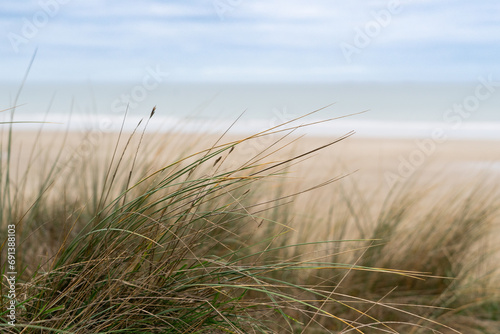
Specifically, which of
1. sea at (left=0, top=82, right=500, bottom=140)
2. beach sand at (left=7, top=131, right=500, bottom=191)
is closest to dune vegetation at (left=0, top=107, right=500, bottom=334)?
beach sand at (left=7, top=131, right=500, bottom=191)

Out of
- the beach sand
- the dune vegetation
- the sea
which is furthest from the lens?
the sea

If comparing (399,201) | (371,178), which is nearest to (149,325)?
(399,201)

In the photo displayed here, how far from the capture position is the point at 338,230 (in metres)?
3.47

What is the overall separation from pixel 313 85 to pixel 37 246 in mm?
30778

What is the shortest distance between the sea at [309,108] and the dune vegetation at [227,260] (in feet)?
16.4

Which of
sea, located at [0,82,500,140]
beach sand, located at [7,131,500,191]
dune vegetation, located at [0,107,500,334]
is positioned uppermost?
sea, located at [0,82,500,140]

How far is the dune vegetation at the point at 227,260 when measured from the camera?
162cm

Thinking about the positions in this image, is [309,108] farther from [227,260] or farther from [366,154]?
[227,260]

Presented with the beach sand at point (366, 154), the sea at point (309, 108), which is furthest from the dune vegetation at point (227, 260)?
the sea at point (309, 108)

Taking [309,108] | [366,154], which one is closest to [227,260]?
[366,154]

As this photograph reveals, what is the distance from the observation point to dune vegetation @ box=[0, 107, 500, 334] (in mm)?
1618

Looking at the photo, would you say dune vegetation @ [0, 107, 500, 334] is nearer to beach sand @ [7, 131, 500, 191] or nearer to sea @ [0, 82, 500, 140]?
beach sand @ [7, 131, 500, 191]

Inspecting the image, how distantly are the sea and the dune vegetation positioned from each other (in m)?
5.01

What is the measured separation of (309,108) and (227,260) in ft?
70.6
